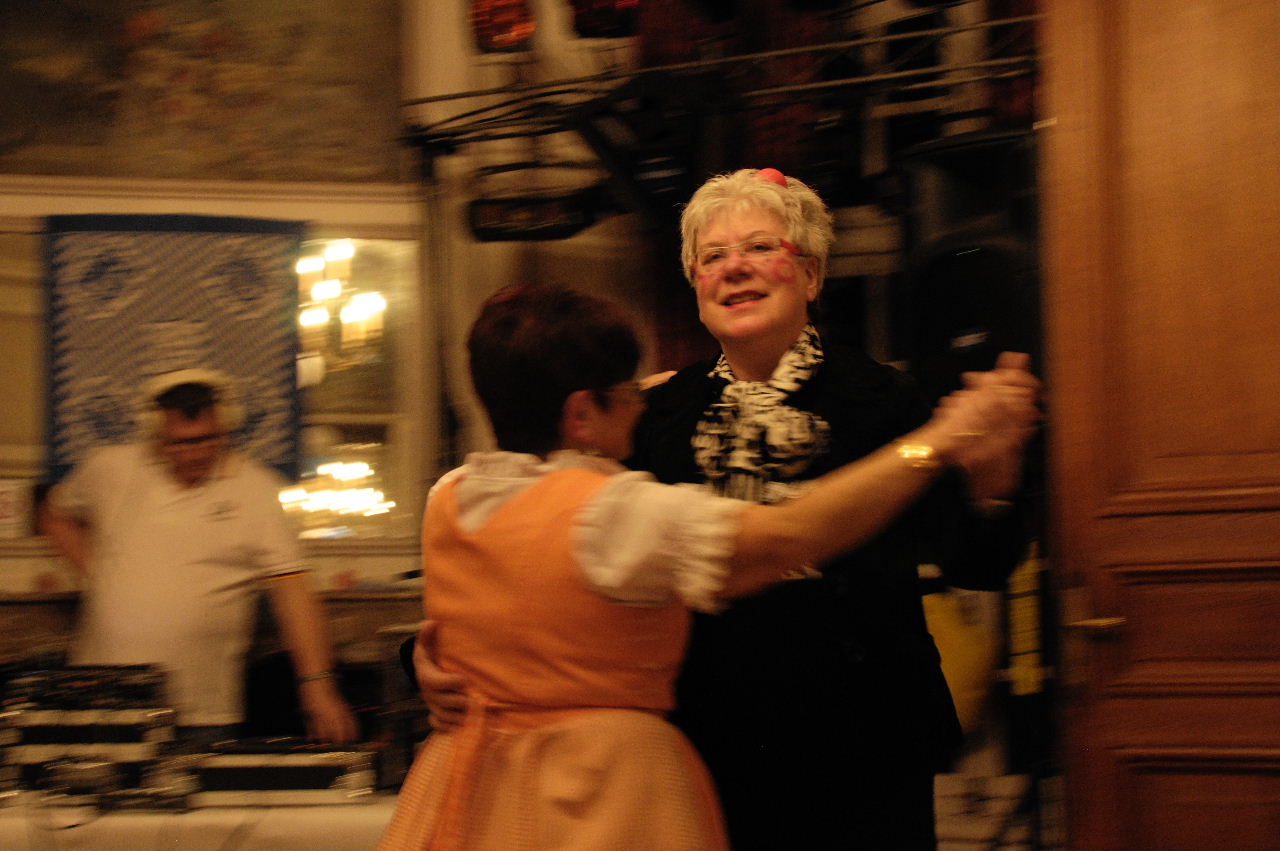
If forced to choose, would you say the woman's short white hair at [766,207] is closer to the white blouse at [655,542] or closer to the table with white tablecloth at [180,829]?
the white blouse at [655,542]

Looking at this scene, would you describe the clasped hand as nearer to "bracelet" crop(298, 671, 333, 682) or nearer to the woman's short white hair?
the woman's short white hair

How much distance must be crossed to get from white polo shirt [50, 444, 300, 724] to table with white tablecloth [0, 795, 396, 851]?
34.8 inches

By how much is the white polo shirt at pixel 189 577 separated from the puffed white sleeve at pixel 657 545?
8.24ft

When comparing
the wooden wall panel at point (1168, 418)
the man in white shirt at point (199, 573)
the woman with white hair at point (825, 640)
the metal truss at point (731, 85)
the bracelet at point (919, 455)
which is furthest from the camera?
the metal truss at point (731, 85)

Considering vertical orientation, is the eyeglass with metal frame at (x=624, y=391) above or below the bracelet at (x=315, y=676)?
above

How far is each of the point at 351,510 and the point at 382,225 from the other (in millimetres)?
1216

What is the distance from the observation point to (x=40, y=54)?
5.19 meters

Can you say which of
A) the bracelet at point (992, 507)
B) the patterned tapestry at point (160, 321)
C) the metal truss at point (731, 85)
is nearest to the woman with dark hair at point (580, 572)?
the bracelet at point (992, 507)

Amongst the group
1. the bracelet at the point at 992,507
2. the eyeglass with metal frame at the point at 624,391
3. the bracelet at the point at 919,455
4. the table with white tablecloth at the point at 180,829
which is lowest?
the table with white tablecloth at the point at 180,829

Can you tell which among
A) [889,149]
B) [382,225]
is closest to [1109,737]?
[889,149]

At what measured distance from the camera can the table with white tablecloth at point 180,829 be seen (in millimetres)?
2533

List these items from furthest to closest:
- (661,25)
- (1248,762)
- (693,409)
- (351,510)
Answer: (351,510)
(661,25)
(1248,762)
(693,409)

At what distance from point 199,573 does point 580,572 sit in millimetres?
2555

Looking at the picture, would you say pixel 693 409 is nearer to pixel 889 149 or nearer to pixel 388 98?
pixel 889 149
